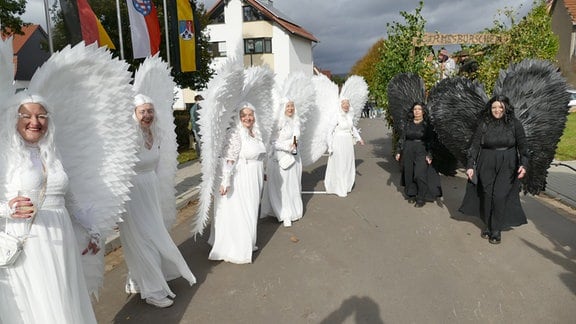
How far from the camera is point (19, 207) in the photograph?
216cm

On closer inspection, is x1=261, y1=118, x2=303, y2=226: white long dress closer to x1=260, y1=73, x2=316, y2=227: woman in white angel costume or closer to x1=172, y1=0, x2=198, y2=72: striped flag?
x1=260, y1=73, x2=316, y2=227: woman in white angel costume

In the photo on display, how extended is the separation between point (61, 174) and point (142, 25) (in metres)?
8.46

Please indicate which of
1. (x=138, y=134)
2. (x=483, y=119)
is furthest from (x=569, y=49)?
(x=138, y=134)

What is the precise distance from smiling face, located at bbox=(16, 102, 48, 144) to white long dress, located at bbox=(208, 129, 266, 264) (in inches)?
96.7

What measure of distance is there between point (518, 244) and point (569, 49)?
30.2 metres

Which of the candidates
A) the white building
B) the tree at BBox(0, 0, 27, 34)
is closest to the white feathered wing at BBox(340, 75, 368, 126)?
the tree at BBox(0, 0, 27, 34)

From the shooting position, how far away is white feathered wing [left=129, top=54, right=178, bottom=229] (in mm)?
3609

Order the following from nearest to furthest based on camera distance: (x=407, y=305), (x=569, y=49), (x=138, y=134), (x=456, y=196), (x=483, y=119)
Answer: (x=138, y=134)
(x=407, y=305)
(x=483, y=119)
(x=456, y=196)
(x=569, y=49)

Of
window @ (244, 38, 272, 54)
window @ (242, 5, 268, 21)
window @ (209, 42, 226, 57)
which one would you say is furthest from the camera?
window @ (209, 42, 226, 57)

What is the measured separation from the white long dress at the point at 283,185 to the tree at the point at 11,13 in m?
11.3


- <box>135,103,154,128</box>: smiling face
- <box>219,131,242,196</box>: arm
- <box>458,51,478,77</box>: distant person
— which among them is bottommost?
<box>219,131,242,196</box>: arm

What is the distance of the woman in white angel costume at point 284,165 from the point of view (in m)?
6.15

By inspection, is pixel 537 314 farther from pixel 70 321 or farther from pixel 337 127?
pixel 337 127

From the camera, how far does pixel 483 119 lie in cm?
519
